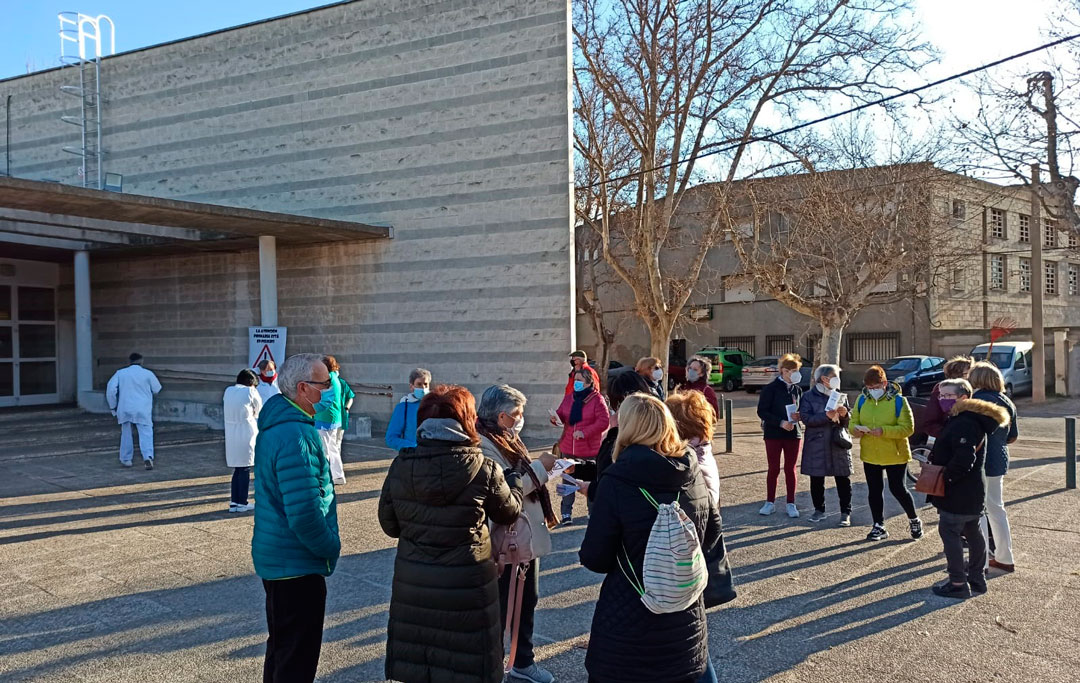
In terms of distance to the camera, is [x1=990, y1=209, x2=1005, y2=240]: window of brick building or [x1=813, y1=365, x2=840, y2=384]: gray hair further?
[x1=990, y1=209, x2=1005, y2=240]: window of brick building

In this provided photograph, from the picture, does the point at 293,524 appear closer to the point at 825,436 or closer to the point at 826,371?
the point at 825,436

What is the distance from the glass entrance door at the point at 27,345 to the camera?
21094 mm

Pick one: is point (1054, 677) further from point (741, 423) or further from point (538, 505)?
point (741, 423)

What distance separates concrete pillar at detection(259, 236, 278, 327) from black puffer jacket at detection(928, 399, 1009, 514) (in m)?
13.4

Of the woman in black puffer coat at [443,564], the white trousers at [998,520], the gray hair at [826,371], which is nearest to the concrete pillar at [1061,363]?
the gray hair at [826,371]

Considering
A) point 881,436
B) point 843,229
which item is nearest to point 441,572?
point 881,436

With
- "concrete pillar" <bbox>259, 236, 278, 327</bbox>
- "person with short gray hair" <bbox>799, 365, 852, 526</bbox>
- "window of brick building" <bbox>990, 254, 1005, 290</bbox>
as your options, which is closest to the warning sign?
"concrete pillar" <bbox>259, 236, 278, 327</bbox>

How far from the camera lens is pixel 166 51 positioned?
19.1 metres

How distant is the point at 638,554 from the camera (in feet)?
10.8

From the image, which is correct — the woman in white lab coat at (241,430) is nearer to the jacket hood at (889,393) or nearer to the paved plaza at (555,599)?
the paved plaza at (555,599)

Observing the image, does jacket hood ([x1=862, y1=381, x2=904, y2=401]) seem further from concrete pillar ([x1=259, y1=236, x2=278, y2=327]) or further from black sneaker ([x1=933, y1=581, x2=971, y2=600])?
concrete pillar ([x1=259, y1=236, x2=278, y2=327])

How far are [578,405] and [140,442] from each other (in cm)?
721

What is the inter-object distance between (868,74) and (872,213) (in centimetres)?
667

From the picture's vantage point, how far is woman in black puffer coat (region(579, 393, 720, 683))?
3225mm
